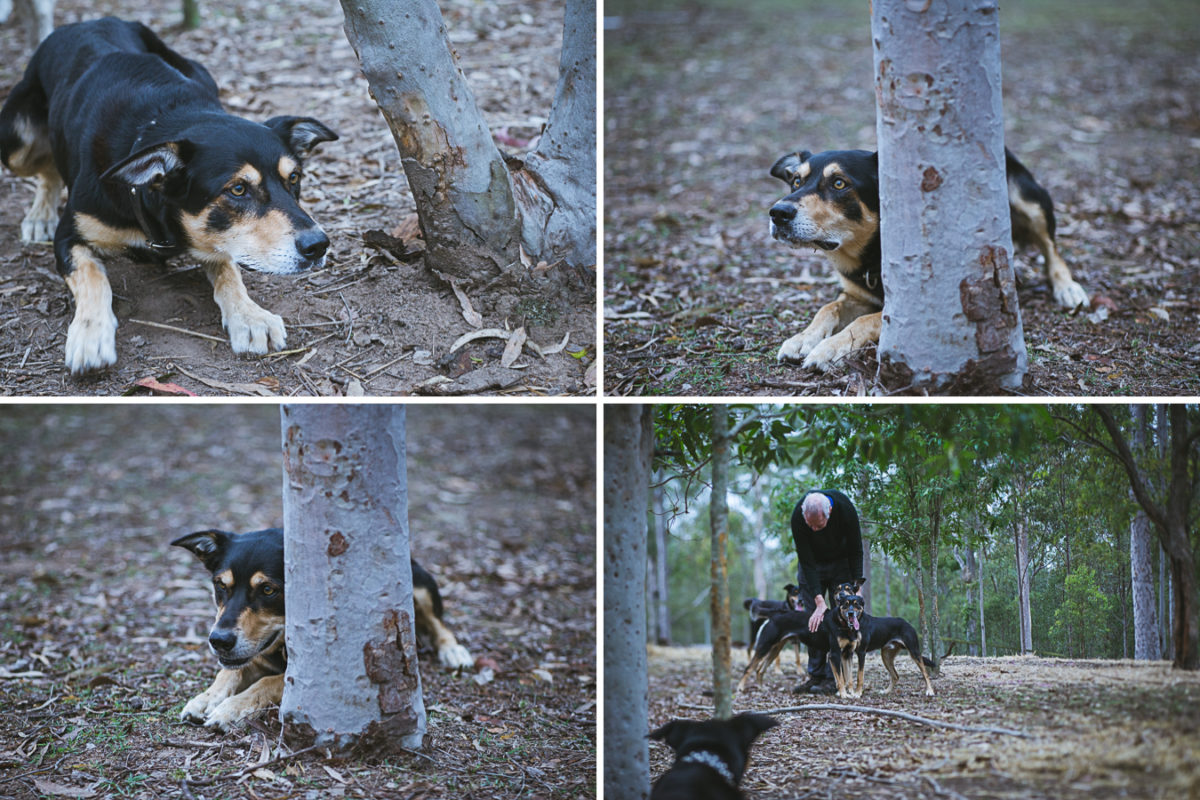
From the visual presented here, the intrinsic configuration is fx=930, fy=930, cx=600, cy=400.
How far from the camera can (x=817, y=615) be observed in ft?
12.0

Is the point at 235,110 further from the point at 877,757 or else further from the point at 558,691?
the point at 877,757

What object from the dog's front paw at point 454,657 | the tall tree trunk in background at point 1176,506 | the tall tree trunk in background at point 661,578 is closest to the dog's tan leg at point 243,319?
the dog's front paw at point 454,657

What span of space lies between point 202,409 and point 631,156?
193 inches

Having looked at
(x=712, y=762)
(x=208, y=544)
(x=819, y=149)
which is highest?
(x=819, y=149)

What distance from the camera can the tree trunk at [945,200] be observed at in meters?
3.35

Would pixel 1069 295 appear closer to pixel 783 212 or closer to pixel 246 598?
pixel 783 212

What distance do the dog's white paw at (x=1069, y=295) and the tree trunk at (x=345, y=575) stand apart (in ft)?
12.2

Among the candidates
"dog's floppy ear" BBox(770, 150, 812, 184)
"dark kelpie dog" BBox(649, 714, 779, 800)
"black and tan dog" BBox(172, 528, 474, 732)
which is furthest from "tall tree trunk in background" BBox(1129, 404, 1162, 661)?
"black and tan dog" BBox(172, 528, 474, 732)

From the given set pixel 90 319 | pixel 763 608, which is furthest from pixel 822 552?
pixel 90 319

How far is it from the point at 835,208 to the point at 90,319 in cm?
346

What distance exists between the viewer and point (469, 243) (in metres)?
4.51

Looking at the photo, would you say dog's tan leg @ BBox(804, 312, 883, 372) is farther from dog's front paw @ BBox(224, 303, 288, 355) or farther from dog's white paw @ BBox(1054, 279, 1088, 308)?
dog's front paw @ BBox(224, 303, 288, 355)

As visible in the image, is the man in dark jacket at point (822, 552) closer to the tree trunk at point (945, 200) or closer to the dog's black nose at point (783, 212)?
the tree trunk at point (945, 200)

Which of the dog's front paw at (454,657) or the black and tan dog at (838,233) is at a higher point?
the black and tan dog at (838,233)
